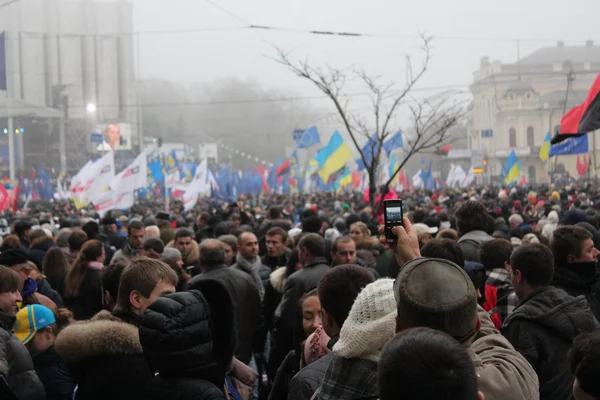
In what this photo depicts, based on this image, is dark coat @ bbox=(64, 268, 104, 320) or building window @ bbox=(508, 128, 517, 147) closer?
dark coat @ bbox=(64, 268, 104, 320)

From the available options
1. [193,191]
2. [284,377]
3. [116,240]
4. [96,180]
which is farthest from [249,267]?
[193,191]

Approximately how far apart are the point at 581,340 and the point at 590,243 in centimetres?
247

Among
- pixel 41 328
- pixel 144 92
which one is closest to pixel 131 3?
pixel 144 92

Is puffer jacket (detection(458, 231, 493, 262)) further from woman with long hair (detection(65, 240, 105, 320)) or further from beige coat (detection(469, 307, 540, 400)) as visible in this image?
beige coat (detection(469, 307, 540, 400))

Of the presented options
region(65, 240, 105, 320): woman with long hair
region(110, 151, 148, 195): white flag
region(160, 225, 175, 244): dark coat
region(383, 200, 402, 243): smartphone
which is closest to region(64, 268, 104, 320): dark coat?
region(65, 240, 105, 320): woman with long hair

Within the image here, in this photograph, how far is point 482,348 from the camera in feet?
9.22

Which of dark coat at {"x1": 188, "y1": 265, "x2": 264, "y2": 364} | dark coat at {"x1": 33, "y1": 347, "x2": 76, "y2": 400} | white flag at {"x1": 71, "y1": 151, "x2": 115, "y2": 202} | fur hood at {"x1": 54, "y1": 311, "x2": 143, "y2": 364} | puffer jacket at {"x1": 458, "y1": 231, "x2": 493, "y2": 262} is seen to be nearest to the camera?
fur hood at {"x1": 54, "y1": 311, "x2": 143, "y2": 364}

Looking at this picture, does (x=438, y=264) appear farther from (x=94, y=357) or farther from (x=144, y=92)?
(x=144, y=92)

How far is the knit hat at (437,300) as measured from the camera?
8.29 ft

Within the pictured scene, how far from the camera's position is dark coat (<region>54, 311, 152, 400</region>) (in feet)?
11.5

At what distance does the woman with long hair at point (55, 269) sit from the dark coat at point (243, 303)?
1.45 m

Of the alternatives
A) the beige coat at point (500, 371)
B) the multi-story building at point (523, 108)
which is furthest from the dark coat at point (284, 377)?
the multi-story building at point (523, 108)

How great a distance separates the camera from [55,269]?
7688mm

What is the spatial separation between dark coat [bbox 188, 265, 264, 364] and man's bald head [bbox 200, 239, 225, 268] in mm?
50
